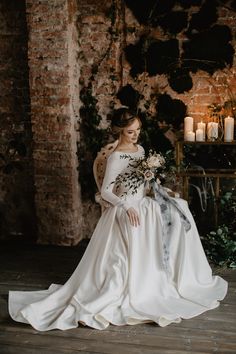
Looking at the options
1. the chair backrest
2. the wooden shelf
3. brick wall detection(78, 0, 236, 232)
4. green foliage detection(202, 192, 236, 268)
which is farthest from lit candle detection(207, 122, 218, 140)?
the chair backrest

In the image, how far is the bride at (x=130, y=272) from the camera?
3197 millimetres

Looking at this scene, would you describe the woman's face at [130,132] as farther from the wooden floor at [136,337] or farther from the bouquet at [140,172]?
the wooden floor at [136,337]

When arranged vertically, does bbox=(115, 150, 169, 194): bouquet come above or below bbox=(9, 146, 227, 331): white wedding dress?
above

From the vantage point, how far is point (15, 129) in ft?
17.0

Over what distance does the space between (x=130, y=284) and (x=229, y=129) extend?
198cm

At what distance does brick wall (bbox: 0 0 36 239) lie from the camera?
496 centimetres

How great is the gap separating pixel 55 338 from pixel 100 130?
2544 mm

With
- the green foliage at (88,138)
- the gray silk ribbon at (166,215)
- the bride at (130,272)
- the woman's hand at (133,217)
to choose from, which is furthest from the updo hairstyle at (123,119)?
the green foliage at (88,138)

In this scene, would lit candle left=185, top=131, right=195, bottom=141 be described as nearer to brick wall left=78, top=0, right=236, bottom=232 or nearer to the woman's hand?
brick wall left=78, top=0, right=236, bottom=232

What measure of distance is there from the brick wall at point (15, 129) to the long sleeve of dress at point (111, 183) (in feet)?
6.39

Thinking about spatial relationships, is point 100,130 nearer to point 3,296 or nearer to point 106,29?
point 106,29

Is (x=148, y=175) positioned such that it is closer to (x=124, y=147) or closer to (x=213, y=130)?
(x=124, y=147)

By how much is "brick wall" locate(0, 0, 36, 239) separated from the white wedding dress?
182 centimetres

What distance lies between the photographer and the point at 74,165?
487cm
